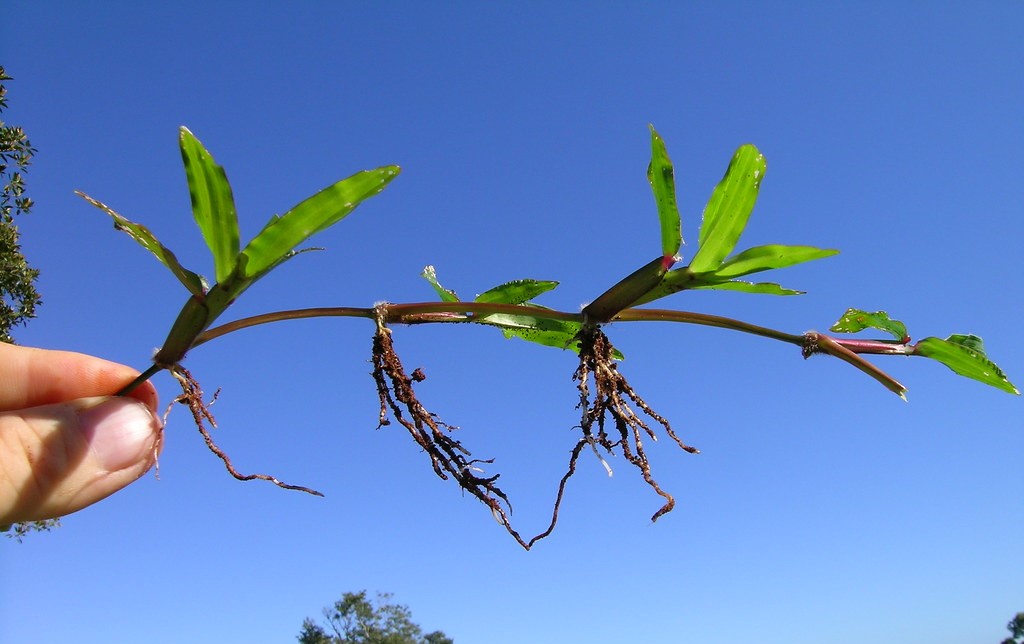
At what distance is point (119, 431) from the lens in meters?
1.27

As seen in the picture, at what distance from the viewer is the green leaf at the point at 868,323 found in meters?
1.19

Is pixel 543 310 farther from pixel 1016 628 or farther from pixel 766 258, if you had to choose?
pixel 1016 628

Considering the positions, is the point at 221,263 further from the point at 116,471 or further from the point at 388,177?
the point at 116,471

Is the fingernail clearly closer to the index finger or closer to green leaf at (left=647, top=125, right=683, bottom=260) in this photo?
the index finger

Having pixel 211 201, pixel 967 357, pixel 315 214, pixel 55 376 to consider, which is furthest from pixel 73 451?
pixel 967 357

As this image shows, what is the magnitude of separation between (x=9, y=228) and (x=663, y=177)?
21.9ft

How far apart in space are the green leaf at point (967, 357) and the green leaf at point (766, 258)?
34cm

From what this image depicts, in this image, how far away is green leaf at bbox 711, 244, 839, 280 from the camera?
102 cm

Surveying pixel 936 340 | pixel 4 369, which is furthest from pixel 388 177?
pixel 4 369

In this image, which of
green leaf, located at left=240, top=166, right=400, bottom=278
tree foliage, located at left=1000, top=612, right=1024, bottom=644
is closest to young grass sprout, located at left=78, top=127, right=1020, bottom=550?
green leaf, located at left=240, top=166, right=400, bottom=278

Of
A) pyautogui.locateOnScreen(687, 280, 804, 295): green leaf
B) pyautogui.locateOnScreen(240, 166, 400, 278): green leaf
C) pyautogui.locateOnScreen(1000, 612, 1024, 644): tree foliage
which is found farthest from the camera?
pyautogui.locateOnScreen(1000, 612, 1024, 644): tree foliage

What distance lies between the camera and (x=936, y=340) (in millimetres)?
1151

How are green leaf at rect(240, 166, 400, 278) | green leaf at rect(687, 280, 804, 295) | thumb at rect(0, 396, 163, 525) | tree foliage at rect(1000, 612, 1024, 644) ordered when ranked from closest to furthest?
1. green leaf at rect(240, 166, 400, 278)
2. green leaf at rect(687, 280, 804, 295)
3. thumb at rect(0, 396, 163, 525)
4. tree foliage at rect(1000, 612, 1024, 644)

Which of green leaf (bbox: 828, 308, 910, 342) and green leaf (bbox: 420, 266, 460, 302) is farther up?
green leaf (bbox: 420, 266, 460, 302)
